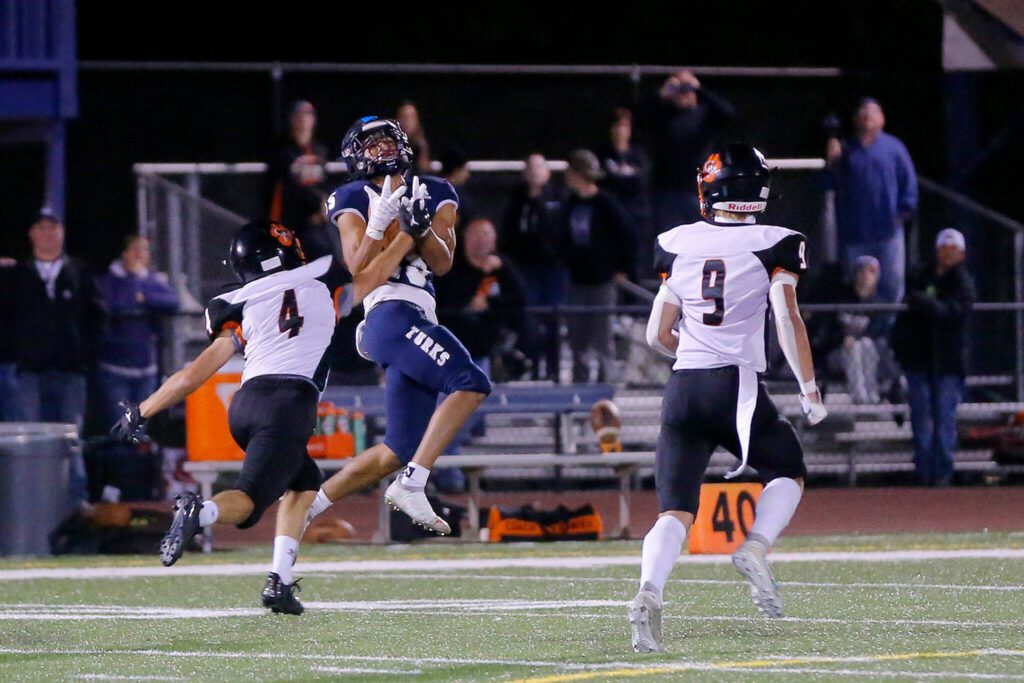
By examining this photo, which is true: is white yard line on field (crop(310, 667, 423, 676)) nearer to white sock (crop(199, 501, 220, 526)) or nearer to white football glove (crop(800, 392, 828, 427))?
white sock (crop(199, 501, 220, 526))

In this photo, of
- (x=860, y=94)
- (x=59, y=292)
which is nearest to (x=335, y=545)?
(x=59, y=292)

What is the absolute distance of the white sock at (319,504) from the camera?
9.18 m

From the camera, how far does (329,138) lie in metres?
18.2

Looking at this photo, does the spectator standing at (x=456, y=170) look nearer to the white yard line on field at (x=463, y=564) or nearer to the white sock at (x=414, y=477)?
the white yard line on field at (x=463, y=564)

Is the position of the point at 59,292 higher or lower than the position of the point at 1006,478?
higher

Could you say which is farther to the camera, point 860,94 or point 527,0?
point 527,0

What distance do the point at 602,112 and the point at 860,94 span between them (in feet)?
8.35

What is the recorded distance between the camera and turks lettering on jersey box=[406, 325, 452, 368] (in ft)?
29.3

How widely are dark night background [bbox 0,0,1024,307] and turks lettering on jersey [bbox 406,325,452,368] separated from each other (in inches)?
305

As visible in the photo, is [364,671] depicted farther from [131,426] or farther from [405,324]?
[405,324]

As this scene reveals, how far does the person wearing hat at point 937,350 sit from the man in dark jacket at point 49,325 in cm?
627

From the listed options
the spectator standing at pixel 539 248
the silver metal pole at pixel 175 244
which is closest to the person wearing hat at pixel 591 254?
the spectator standing at pixel 539 248

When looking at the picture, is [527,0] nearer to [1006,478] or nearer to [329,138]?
[329,138]

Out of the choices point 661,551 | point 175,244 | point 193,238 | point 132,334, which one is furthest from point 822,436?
point 661,551
